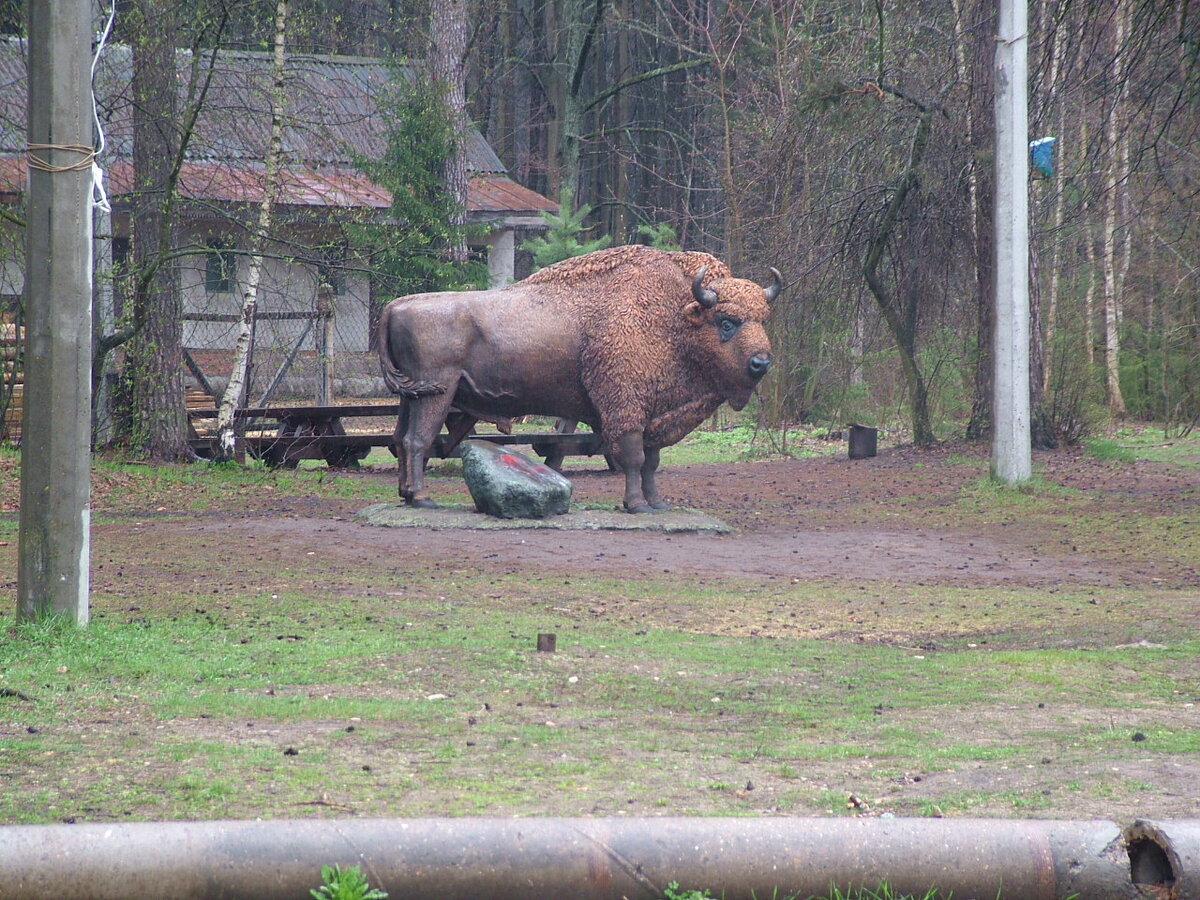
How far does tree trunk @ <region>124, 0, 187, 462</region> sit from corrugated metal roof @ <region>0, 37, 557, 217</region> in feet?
0.96

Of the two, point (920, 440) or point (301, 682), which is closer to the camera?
point (301, 682)

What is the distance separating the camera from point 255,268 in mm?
16984

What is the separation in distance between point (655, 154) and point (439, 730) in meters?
40.4

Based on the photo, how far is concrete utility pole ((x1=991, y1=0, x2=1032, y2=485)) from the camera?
577 inches

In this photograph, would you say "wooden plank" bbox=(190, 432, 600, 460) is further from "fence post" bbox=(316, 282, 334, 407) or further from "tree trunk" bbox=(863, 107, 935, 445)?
"tree trunk" bbox=(863, 107, 935, 445)

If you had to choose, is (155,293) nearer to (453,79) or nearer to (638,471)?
(453,79)

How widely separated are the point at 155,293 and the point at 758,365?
7869mm

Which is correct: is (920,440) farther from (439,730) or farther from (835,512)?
(439,730)

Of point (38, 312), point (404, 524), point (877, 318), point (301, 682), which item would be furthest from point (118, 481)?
point (877, 318)

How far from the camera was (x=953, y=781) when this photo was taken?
4754mm

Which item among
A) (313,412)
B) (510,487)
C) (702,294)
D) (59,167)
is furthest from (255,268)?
(59,167)


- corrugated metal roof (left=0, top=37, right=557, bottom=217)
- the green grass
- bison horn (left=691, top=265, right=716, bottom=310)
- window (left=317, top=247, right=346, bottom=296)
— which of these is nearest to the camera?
the green grass

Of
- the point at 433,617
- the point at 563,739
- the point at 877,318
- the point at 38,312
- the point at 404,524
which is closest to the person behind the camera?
the point at 563,739

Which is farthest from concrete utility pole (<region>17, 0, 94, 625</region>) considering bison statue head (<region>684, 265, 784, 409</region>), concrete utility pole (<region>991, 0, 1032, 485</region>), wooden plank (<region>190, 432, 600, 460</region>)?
concrete utility pole (<region>991, 0, 1032, 485</region>)
